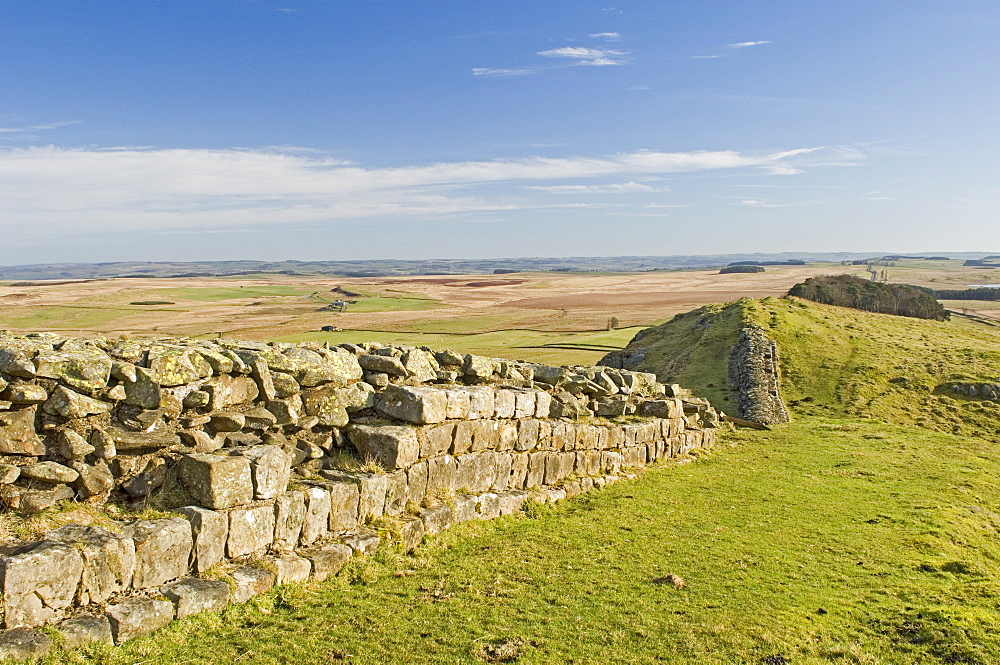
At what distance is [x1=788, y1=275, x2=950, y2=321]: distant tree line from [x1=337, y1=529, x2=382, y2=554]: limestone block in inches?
2118

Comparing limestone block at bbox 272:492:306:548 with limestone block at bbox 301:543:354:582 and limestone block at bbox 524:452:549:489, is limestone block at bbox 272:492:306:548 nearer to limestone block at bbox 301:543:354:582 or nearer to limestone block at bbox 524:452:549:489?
limestone block at bbox 301:543:354:582

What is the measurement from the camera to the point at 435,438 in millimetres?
13977

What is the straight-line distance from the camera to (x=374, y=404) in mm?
14352

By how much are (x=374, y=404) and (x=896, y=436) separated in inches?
911

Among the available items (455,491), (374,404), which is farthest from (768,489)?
(374,404)

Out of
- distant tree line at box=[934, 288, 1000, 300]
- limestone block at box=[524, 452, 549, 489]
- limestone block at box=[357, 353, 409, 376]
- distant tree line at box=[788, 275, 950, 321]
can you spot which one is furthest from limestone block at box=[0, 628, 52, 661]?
distant tree line at box=[934, 288, 1000, 300]

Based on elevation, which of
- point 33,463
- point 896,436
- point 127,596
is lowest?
point 896,436

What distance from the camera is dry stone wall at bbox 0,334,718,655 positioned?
852 centimetres

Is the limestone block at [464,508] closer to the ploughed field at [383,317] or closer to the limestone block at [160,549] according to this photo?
the limestone block at [160,549]

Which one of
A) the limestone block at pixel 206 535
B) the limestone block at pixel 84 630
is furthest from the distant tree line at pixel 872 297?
the limestone block at pixel 84 630

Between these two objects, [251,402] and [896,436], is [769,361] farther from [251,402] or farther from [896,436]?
[251,402]

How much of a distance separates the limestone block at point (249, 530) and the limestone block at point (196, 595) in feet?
2.47

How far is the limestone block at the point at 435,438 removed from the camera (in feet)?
44.9

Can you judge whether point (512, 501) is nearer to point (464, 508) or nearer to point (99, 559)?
point (464, 508)
